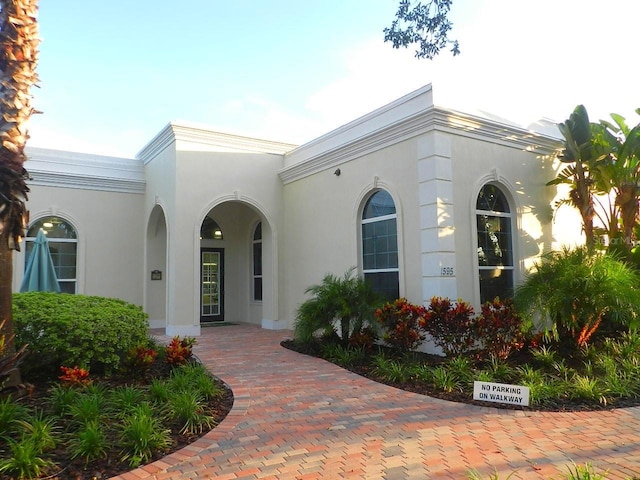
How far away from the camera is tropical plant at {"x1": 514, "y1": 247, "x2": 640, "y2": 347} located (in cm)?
738

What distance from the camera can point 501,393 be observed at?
5.71 metres

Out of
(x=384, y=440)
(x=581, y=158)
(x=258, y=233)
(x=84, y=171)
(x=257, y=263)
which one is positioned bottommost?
(x=384, y=440)

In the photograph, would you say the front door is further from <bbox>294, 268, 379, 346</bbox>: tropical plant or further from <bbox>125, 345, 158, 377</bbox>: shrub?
<bbox>125, 345, 158, 377</bbox>: shrub

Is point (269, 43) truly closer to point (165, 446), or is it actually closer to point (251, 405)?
point (251, 405)

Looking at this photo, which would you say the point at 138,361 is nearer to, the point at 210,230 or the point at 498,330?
the point at 498,330

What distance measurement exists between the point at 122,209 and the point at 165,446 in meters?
10.8

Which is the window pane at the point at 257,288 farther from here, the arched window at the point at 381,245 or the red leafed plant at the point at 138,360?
the red leafed plant at the point at 138,360

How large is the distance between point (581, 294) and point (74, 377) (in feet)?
23.9

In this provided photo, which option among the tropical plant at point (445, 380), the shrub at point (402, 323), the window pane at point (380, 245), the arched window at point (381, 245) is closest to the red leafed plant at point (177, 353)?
the shrub at point (402, 323)

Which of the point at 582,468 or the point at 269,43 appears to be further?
the point at 269,43

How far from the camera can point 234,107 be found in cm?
1500

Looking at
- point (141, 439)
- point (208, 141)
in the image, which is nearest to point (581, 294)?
point (141, 439)

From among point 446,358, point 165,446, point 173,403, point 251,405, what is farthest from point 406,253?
point 165,446

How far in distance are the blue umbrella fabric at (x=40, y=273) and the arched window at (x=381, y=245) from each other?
6335 mm
